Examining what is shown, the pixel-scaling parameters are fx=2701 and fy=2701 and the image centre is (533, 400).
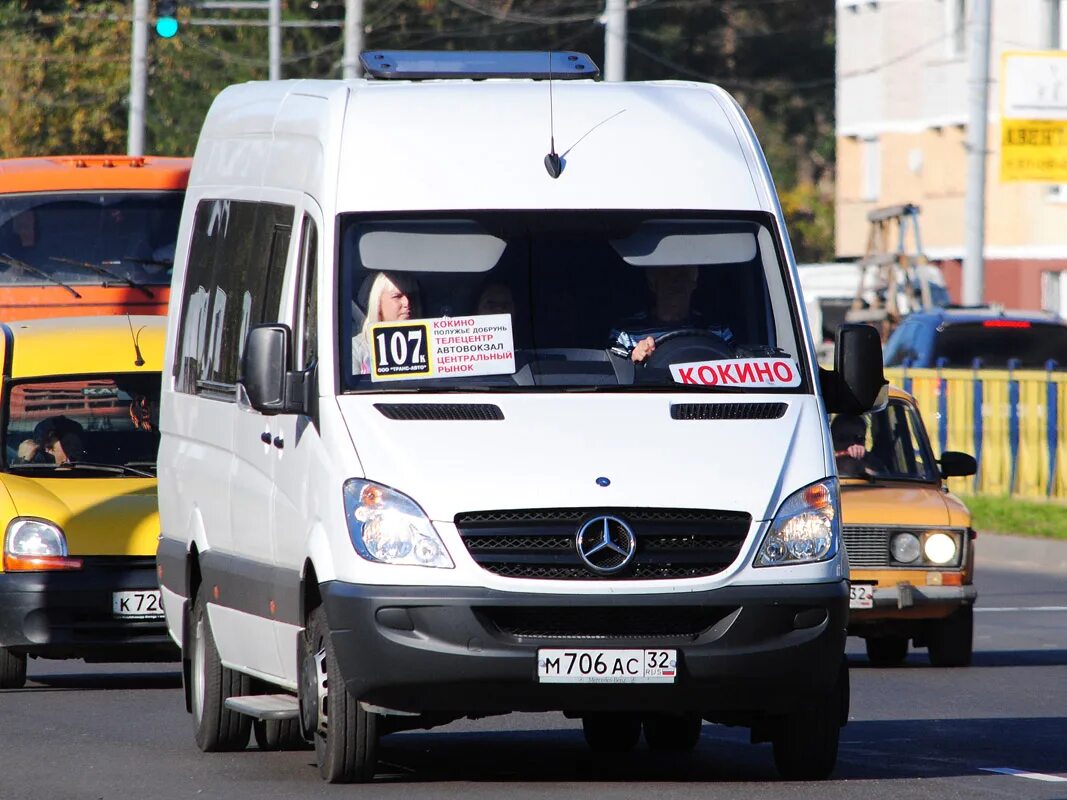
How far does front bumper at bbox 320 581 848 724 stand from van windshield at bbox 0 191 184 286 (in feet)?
32.8

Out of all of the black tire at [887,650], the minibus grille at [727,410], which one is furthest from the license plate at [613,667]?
the black tire at [887,650]

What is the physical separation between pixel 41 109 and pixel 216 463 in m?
50.2

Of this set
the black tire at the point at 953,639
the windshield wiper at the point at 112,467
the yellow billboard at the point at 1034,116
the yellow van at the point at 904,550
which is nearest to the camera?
the windshield wiper at the point at 112,467

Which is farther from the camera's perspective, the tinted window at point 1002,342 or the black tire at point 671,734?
the tinted window at point 1002,342

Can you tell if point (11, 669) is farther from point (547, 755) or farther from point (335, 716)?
point (335, 716)

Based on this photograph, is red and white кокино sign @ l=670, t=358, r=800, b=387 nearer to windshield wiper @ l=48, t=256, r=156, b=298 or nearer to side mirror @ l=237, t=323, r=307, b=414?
side mirror @ l=237, t=323, r=307, b=414

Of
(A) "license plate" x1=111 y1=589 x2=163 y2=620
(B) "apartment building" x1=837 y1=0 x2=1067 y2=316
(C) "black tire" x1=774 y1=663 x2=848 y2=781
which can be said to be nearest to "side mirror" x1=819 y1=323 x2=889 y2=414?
(C) "black tire" x1=774 y1=663 x2=848 y2=781

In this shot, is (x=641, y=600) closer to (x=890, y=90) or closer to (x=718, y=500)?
(x=718, y=500)

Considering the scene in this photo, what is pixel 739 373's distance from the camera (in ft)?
29.9

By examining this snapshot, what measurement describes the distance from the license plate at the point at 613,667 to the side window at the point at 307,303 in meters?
1.41

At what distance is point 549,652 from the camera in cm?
847

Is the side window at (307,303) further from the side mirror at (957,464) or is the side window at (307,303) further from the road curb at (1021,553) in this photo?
the road curb at (1021,553)

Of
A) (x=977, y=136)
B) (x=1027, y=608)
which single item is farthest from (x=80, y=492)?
(x=977, y=136)

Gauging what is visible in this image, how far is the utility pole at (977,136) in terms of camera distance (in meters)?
30.5
